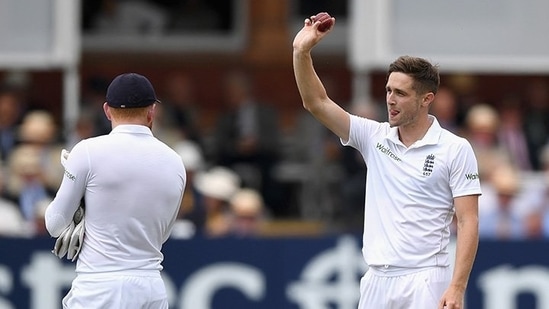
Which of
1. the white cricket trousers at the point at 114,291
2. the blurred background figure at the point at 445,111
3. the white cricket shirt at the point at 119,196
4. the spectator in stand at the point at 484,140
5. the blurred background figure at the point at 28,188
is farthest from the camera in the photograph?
the blurred background figure at the point at 445,111

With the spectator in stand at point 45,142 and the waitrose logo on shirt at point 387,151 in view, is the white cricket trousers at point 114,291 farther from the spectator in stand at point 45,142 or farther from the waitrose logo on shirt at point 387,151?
the spectator in stand at point 45,142

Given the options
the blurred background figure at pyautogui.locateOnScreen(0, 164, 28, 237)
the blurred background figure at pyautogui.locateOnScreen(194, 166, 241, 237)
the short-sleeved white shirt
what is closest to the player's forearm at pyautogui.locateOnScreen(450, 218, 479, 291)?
the short-sleeved white shirt

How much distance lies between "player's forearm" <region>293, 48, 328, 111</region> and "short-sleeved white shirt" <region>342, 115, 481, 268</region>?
45cm

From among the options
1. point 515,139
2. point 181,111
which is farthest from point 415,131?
point 181,111

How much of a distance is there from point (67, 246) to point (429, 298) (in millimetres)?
1788

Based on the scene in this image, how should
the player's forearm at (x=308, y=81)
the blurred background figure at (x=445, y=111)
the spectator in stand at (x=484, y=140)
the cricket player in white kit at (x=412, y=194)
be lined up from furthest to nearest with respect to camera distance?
the blurred background figure at (x=445, y=111), the spectator in stand at (x=484, y=140), the player's forearm at (x=308, y=81), the cricket player in white kit at (x=412, y=194)

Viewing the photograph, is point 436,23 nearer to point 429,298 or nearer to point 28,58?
point 28,58

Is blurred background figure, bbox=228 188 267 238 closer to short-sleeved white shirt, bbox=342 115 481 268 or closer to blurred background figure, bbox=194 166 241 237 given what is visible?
blurred background figure, bbox=194 166 241 237

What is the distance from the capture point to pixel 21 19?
12.3 meters

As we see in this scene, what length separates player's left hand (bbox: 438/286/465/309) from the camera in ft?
21.5

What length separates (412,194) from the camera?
684 centimetres

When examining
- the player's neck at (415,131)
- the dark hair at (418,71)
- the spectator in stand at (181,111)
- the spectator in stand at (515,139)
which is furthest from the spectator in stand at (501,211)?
the dark hair at (418,71)

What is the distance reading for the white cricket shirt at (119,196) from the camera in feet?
21.2

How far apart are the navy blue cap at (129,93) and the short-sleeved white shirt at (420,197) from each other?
1.27 meters
